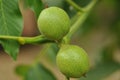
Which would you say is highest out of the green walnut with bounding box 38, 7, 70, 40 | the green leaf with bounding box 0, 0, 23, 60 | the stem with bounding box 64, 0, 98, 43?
the green walnut with bounding box 38, 7, 70, 40

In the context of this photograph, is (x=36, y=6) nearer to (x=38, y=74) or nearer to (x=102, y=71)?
(x=38, y=74)

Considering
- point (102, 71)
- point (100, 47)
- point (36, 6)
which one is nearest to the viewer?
point (36, 6)

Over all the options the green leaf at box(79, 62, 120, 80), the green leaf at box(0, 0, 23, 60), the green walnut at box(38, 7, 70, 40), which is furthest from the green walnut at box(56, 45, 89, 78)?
the green leaf at box(79, 62, 120, 80)

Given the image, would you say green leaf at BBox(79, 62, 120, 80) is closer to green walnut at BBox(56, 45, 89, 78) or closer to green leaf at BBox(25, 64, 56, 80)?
green leaf at BBox(25, 64, 56, 80)

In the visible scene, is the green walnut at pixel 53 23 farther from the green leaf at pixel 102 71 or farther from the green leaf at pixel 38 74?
the green leaf at pixel 102 71

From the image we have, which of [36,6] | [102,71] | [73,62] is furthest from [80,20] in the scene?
[102,71]

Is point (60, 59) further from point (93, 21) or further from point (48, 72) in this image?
point (93, 21)
